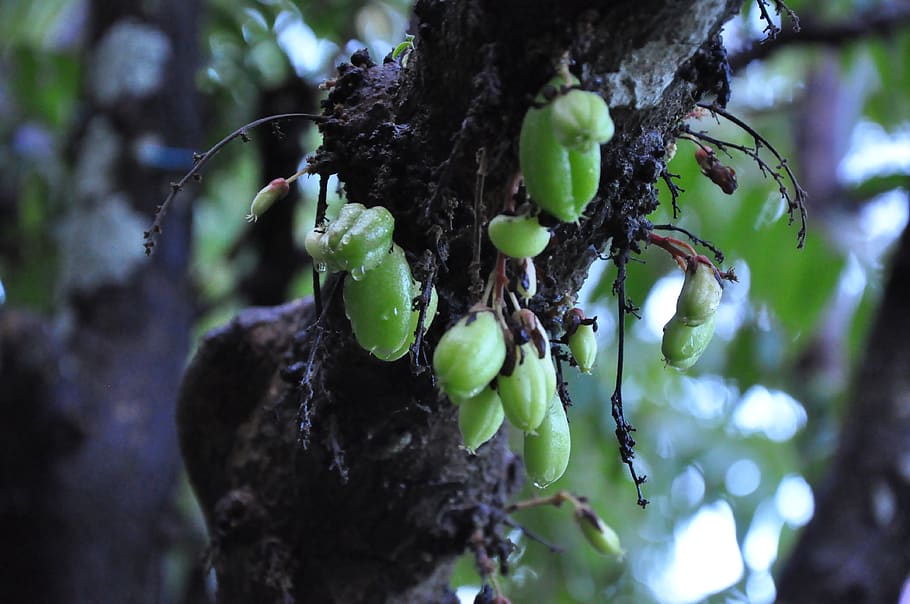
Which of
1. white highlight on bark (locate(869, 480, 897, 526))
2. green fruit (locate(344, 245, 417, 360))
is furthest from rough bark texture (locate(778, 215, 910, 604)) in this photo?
green fruit (locate(344, 245, 417, 360))

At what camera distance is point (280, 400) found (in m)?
1.37

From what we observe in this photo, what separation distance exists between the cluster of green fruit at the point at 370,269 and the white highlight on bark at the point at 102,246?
186 cm

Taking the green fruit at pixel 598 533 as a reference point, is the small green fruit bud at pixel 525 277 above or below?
above

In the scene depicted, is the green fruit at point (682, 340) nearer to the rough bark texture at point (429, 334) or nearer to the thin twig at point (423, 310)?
the rough bark texture at point (429, 334)

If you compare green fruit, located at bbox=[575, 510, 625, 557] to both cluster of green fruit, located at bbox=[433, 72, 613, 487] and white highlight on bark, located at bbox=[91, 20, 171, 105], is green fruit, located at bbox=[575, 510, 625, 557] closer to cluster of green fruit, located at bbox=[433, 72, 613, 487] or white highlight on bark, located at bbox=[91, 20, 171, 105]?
cluster of green fruit, located at bbox=[433, 72, 613, 487]

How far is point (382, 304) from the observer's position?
3.15ft

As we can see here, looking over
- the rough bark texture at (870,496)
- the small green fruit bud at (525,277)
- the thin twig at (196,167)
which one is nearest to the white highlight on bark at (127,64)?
the thin twig at (196,167)

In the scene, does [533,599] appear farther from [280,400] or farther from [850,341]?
[280,400]

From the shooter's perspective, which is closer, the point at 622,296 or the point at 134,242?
the point at 622,296

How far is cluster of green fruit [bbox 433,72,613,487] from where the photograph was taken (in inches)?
32.3

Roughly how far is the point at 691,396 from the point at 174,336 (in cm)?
264

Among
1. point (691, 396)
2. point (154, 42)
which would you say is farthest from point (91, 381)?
point (691, 396)

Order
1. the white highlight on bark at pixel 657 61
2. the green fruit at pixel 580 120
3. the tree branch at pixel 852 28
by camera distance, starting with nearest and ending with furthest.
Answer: the green fruit at pixel 580 120
the white highlight on bark at pixel 657 61
the tree branch at pixel 852 28

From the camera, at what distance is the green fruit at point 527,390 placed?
89cm
